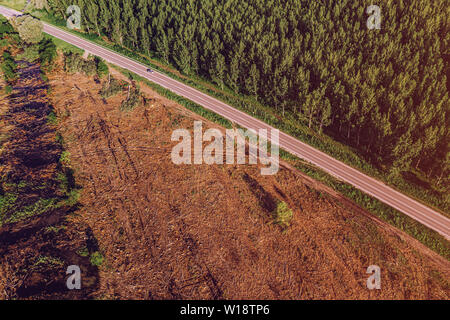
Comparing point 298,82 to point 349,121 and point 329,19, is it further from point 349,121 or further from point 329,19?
point 329,19

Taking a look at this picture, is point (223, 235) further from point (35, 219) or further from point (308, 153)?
point (35, 219)

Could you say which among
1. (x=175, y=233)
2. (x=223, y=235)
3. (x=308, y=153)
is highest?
(x=308, y=153)

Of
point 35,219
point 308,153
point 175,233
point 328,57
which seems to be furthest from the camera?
point 328,57

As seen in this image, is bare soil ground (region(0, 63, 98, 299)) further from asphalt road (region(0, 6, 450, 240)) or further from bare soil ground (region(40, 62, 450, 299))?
asphalt road (region(0, 6, 450, 240))

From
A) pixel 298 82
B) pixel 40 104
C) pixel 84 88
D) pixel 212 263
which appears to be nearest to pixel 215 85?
pixel 298 82

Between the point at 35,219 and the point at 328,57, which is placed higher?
the point at 328,57

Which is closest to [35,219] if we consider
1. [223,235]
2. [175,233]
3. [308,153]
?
[175,233]

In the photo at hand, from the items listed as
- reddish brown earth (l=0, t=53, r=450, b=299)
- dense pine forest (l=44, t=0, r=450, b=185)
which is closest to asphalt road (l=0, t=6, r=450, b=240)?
reddish brown earth (l=0, t=53, r=450, b=299)
